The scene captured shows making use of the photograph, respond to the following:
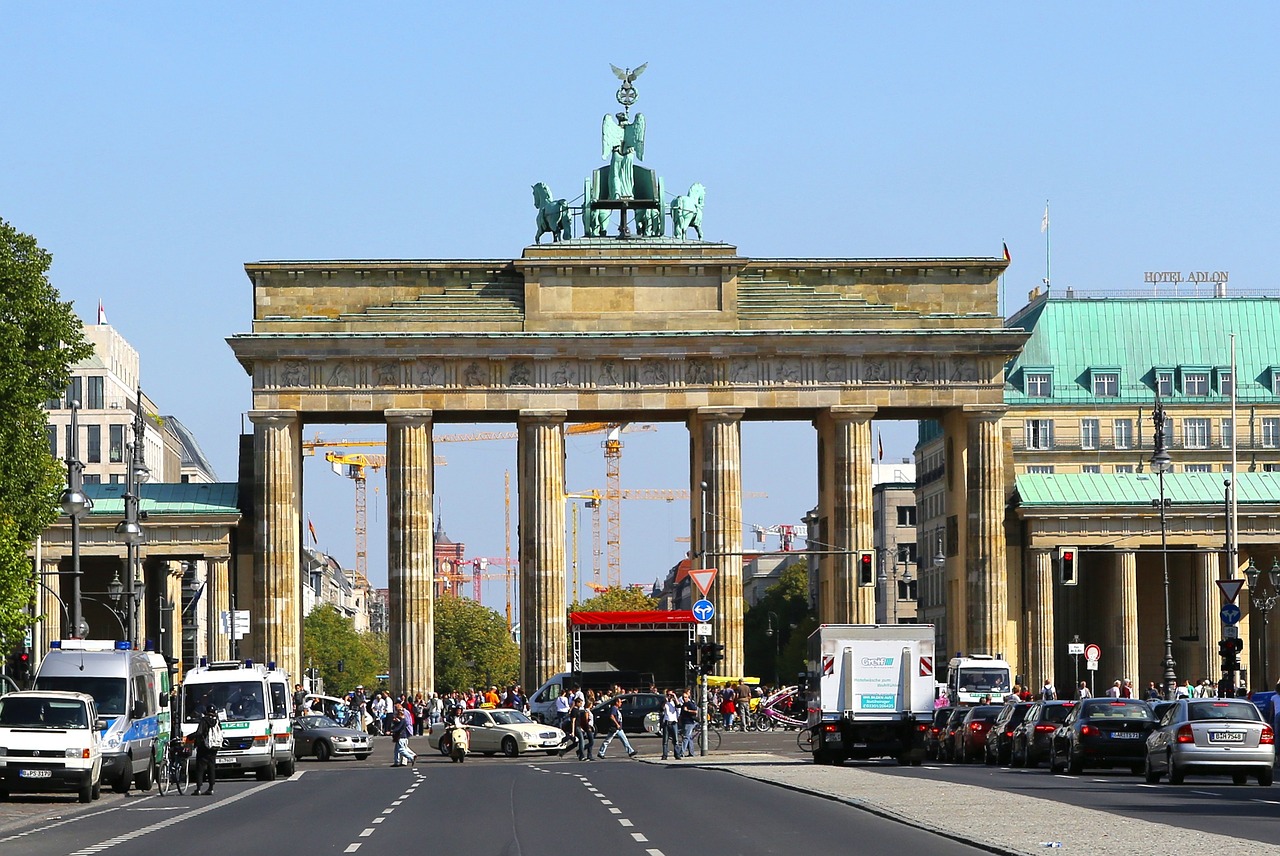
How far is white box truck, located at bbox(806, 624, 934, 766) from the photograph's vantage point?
61.8 m

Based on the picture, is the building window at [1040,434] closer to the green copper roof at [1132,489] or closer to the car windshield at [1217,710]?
the green copper roof at [1132,489]

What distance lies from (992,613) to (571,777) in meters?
46.9

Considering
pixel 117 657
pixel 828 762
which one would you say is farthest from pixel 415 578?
pixel 117 657

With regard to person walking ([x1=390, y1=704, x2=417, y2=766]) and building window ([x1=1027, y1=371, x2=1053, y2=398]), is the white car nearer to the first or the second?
person walking ([x1=390, y1=704, x2=417, y2=766])

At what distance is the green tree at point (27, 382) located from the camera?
6988 cm

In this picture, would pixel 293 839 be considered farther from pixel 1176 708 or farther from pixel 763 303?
pixel 763 303

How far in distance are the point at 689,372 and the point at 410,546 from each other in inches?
529

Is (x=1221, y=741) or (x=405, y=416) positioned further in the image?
(x=405, y=416)

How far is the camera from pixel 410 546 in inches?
3971

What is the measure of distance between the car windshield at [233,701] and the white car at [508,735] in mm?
17717

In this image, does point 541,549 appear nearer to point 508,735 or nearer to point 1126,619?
point 508,735

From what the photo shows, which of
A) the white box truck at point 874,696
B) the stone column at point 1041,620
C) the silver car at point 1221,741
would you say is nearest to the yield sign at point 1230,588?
the white box truck at point 874,696

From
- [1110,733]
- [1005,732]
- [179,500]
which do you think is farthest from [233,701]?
[179,500]

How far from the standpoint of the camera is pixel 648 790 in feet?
160
